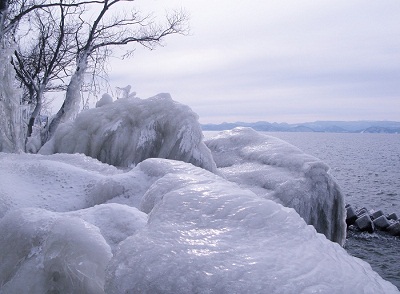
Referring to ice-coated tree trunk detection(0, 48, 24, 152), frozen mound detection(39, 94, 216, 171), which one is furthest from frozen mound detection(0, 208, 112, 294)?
ice-coated tree trunk detection(0, 48, 24, 152)

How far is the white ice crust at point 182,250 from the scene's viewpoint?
5.52ft

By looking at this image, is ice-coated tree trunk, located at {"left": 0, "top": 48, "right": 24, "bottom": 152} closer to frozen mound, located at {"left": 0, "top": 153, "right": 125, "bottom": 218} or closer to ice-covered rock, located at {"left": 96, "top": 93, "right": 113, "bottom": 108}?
ice-covered rock, located at {"left": 96, "top": 93, "right": 113, "bottom": 108}

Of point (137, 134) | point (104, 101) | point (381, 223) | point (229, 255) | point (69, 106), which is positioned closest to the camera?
point (229, 255)

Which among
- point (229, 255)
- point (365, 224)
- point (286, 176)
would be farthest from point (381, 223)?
point (229, 255)

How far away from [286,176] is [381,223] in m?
10.2

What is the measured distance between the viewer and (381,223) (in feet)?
47.8

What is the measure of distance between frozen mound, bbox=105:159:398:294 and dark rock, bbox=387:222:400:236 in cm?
1350

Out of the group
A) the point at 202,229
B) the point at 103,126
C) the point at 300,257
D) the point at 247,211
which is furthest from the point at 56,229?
the point at 103,126

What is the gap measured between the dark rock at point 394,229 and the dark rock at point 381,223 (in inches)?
12.7

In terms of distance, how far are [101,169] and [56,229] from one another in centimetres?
309

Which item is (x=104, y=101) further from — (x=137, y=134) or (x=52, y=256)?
(x=52, y=256)

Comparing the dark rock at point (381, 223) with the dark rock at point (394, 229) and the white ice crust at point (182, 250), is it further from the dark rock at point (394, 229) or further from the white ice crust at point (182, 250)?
the white ice crust at point (182, 250)

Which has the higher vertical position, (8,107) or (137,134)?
(8,107)

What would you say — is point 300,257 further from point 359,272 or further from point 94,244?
point 94,244
